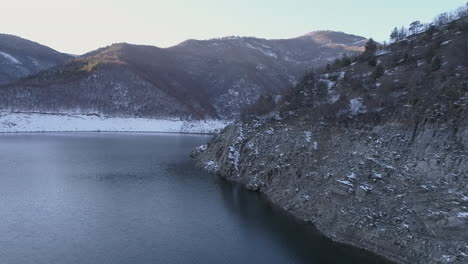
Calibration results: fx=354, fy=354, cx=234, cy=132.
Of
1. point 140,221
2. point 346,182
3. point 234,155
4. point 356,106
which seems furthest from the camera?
point 234,155

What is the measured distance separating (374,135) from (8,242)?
41.3 meters

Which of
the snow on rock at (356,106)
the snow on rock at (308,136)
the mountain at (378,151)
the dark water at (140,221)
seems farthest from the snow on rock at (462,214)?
the snow on rock at (308,136)

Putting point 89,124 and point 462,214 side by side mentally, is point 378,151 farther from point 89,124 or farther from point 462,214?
point 89,124

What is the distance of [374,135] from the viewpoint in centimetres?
4441

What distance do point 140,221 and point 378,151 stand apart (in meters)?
28.6

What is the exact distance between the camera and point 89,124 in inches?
5743

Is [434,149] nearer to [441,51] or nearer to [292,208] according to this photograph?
[292,208]

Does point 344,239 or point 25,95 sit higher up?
point 25,95

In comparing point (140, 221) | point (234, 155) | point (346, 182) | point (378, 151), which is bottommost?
point (140, 221)

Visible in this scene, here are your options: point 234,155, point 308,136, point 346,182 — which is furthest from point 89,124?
point 346,182

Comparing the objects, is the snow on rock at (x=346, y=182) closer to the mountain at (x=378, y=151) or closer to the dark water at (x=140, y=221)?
the mountain at (x=378, y=151)

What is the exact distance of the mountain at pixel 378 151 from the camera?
3194cm

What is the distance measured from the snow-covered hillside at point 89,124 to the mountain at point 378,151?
3523 inches

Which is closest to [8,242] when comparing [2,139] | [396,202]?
[396,202]
